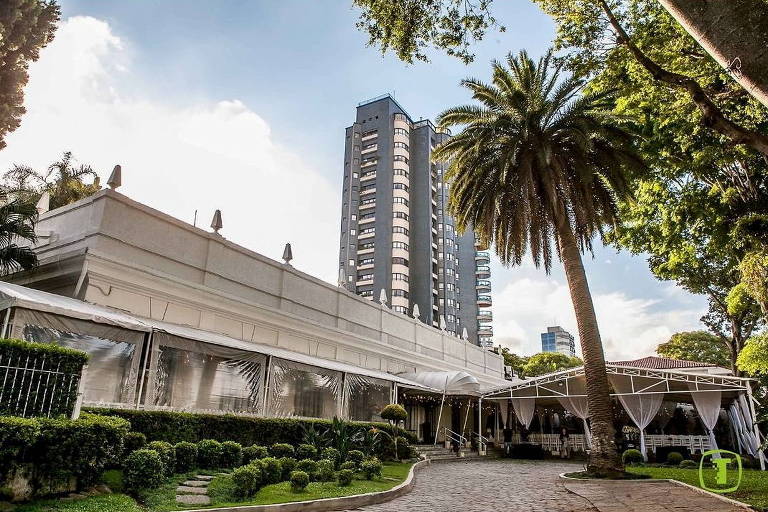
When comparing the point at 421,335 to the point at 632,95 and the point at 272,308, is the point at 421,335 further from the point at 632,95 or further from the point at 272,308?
the point at 632,95

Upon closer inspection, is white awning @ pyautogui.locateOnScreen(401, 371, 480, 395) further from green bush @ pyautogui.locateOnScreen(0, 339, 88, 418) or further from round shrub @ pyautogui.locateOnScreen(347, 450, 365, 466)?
green bush @ pyautogui.locateOnScreen(0, 339, 88, 418)

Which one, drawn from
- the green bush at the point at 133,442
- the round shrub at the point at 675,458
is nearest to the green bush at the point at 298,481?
the green bush at the point at 133,442

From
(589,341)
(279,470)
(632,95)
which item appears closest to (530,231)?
(589,341)

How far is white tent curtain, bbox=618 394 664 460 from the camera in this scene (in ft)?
72.9

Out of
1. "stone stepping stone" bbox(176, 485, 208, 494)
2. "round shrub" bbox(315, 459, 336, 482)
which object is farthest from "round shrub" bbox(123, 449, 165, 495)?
"round shrub" bbox(315, 459, 336, 482)

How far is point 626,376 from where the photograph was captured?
23.2m

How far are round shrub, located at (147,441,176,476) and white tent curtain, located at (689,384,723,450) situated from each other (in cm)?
2075

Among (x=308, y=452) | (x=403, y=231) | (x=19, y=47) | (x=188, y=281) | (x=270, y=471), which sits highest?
(x=403, y=231)

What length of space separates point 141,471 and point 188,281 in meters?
8.90

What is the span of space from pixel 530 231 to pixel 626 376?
10.7m

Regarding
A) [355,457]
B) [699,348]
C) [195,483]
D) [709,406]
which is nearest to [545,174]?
[355,457]

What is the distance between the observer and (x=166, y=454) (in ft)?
28.3

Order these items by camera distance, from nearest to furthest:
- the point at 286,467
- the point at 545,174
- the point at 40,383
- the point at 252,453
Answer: the point at 40,383 → the point at 286,467 → the point at 252,453 → the point at 545,174

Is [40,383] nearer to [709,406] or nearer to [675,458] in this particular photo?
[675,458]
